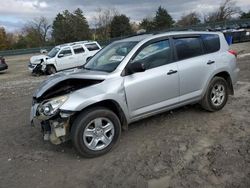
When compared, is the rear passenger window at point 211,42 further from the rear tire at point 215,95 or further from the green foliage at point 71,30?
the green foliage at point 71,30

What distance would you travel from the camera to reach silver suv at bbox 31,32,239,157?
4250mm

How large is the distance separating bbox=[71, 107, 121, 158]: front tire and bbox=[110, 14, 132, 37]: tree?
206 feet

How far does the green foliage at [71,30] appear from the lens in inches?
2601

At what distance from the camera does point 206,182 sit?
348cm

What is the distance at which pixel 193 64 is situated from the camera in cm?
543

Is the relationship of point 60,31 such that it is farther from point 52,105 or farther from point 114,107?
point 52,105

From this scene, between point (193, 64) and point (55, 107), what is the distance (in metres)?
2.75

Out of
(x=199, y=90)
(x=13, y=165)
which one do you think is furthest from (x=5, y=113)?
(x=199, y=90)

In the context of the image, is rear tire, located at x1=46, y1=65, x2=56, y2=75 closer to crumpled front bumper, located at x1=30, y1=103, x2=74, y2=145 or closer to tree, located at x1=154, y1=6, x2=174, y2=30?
crumpled front bumper, located at x1=30, y1=103, x2=74, y2=145

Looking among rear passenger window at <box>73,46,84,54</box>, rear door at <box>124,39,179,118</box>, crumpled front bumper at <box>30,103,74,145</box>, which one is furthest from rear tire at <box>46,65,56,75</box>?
crumpled front bumper at <box>30,103,74,145</box>

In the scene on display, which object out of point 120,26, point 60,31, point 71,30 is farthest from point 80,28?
point 120,26

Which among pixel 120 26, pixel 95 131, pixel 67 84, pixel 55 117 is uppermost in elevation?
pixel 120 26

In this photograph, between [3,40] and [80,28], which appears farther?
[3,40]

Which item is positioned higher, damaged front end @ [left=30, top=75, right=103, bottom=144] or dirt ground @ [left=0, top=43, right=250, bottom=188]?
damaged front end @ [left=30, top=75, right=103, bottom=144]
